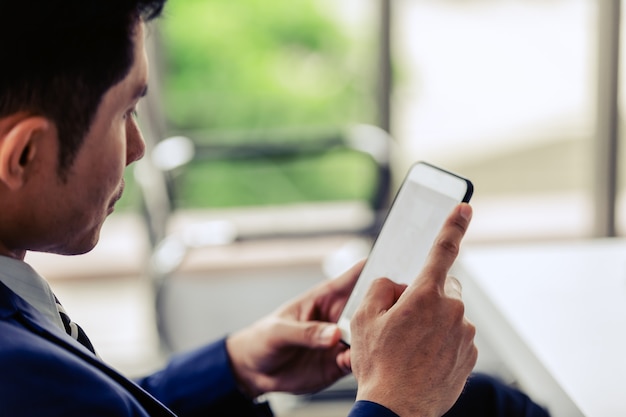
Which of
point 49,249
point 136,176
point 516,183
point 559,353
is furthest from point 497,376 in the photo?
point 516,183

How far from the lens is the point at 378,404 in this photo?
0.74m

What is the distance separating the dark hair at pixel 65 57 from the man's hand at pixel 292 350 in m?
0.41

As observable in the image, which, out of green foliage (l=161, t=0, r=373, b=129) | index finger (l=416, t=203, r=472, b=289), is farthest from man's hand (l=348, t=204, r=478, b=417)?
green foliage (l=161, t=0, r=373, b=129)

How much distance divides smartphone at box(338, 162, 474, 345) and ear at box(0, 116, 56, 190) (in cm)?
42

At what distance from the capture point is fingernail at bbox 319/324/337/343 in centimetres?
97

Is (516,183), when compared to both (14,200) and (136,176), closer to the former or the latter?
(136,176)

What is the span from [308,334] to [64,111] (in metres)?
0.44

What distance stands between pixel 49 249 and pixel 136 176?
1804 millimetres

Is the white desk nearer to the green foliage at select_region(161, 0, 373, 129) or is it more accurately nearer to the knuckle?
the knuckle

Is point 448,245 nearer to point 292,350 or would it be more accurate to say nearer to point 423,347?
point 423,347

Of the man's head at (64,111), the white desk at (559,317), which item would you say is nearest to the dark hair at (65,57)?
the man's head at (64,111)

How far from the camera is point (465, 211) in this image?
0.79 metres

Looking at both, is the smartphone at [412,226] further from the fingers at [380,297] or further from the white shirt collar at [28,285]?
the white shirt collar at [28,285]

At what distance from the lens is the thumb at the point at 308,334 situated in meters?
0.97
